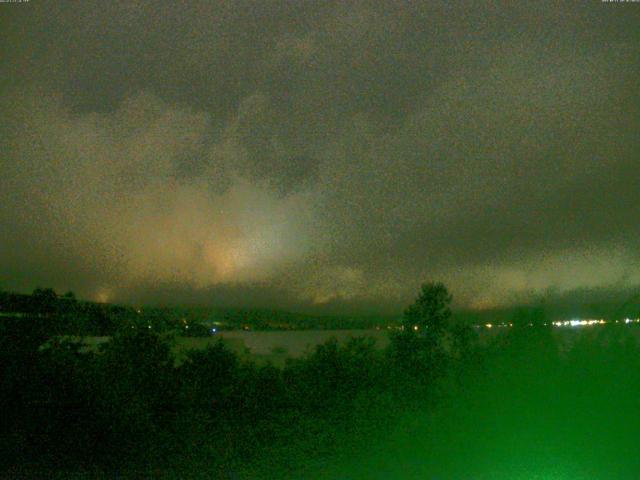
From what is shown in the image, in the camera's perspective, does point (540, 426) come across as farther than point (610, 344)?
No

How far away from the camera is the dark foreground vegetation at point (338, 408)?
965 centimetres

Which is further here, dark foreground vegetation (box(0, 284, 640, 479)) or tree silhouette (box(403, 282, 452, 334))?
tree silhouette (box(403, 282, 452, 334))

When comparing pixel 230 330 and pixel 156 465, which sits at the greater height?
pixel 230 330

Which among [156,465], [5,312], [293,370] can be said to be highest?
[5,312]

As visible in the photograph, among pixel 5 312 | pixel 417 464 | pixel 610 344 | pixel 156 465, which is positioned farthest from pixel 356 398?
pixel 5 312

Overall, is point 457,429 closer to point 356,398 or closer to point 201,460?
point 356,398

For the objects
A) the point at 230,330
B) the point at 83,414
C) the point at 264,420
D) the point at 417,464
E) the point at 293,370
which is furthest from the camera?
the point at 230,330

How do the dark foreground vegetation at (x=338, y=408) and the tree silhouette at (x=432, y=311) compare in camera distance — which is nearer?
the dark foreground vegetation at (x=338, y=408)

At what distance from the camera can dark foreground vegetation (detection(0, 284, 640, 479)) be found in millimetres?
9648

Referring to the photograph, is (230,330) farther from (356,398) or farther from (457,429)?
(457,429)

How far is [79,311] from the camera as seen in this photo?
13938 mm

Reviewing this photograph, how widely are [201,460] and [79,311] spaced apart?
5432mm

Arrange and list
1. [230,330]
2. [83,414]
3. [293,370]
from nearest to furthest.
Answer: [83,414] → [293,370] → [230,330]

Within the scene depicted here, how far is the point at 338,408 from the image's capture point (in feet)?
40.6
